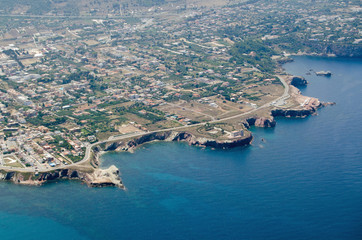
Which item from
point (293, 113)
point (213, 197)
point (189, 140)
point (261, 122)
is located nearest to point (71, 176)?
point (213, 197)

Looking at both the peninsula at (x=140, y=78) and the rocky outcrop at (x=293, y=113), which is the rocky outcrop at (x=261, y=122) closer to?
the peninsula at (x=140, y=78)

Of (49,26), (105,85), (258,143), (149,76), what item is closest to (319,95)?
(258,143)

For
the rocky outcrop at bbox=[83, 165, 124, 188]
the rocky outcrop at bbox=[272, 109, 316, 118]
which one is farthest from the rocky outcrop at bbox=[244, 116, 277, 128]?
the rocky outcrop at bbox=[83, 165, 124, 188]

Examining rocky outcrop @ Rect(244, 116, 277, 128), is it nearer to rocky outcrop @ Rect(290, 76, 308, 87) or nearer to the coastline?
the coastline

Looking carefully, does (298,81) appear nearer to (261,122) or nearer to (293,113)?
(293,113)

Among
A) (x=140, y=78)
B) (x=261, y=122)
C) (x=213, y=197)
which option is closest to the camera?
(x=213, y=197)

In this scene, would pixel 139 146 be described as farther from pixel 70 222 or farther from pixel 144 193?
pixel 70 222
